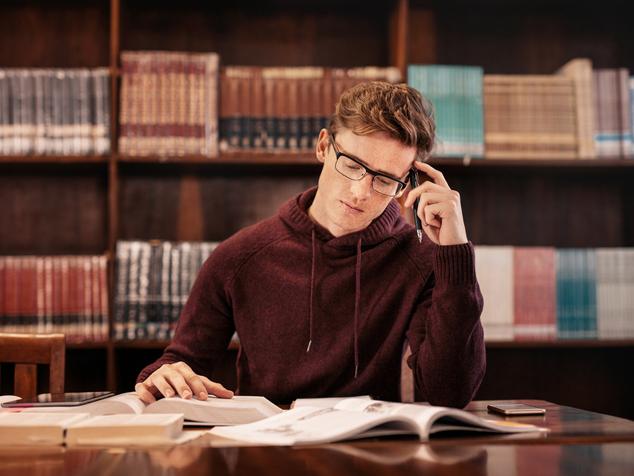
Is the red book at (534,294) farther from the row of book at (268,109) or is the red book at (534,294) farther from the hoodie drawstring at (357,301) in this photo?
the hoodie drawstring at (357,301)

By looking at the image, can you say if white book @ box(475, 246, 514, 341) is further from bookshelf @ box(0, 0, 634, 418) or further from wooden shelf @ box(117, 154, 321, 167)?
wooden shelf @ box(117, 154, 321, 167)

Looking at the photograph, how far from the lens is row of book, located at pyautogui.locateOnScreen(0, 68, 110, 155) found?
2258 mm

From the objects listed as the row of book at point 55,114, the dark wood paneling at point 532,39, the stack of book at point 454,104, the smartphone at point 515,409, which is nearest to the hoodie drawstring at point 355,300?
the smartphone at point 515,409

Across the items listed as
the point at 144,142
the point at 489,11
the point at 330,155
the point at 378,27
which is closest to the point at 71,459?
the point at 330,155

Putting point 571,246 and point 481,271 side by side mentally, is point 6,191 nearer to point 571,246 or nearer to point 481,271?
point 481,271

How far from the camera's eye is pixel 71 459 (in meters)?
0.74

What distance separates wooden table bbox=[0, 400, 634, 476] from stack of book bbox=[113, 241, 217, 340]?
147 centimetres

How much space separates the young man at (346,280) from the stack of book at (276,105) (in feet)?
2.25

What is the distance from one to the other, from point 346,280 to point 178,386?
0.54 meters

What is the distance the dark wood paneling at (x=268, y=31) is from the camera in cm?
→ 258

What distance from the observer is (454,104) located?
2359 millimetres

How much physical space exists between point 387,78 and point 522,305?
875 mm

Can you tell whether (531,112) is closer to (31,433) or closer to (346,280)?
(346,280)

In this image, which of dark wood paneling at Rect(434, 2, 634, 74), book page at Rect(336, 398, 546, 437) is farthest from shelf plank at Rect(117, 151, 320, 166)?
book page at Rect(336, 398, 546, 437)
